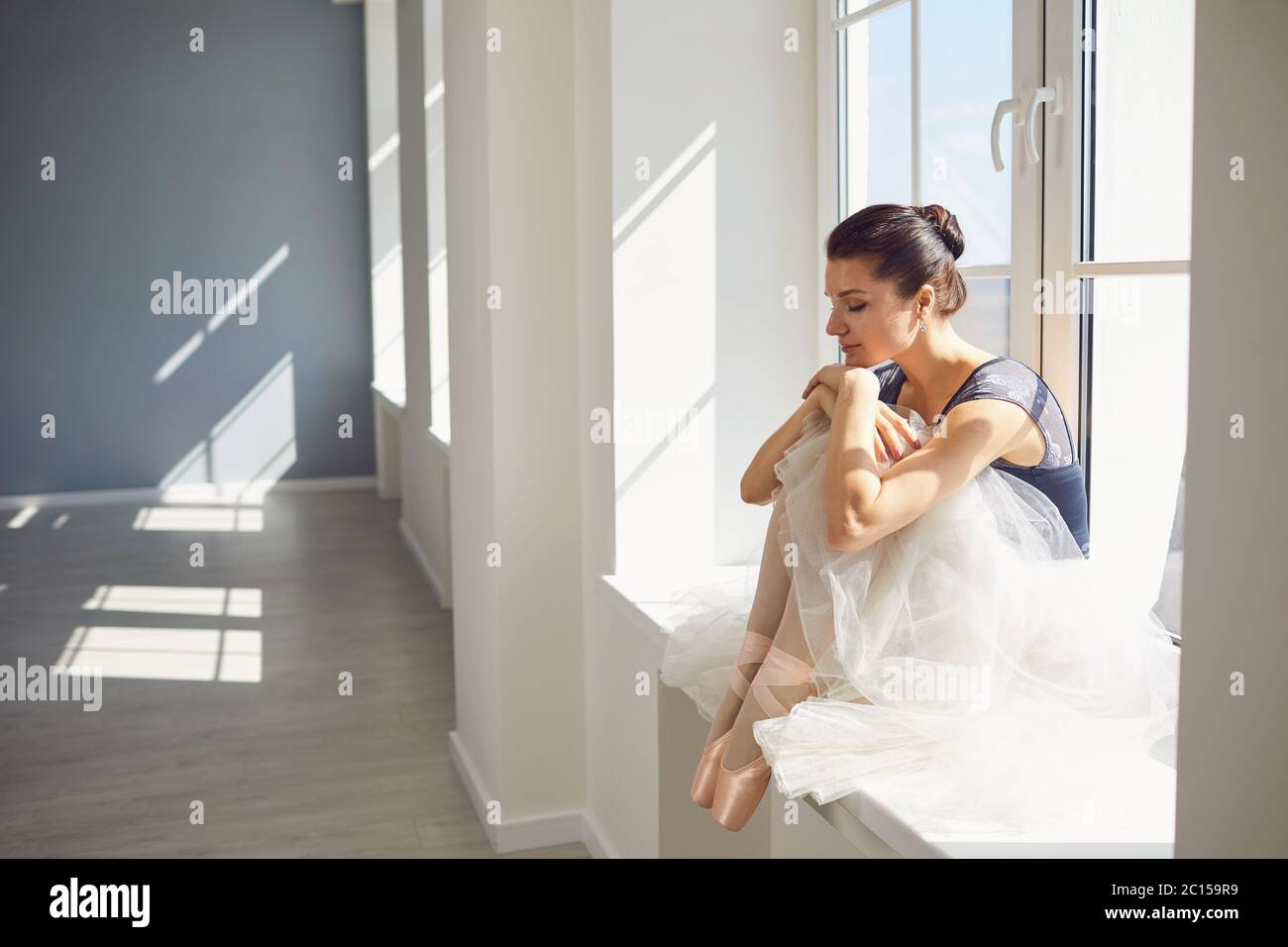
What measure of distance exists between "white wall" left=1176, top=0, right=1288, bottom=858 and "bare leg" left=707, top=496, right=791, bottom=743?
2.37ft

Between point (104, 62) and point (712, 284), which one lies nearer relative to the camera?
point (712, 284)

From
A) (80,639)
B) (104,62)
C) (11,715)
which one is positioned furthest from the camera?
(104,62)

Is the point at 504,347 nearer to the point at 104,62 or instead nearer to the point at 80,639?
the point at 80,639

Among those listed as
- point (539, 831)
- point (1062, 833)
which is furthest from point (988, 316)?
point (539, 831)

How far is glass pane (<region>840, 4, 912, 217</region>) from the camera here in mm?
2385

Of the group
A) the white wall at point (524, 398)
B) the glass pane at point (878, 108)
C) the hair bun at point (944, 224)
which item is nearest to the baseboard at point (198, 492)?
the white wall at point (524, 398)

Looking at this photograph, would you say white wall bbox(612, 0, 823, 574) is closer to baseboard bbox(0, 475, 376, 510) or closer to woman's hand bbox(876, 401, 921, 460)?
woman's hand bbox(876, 401, 921, 460)

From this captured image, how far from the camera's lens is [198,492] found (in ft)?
27.3

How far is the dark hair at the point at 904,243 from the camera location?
1812 millimetres

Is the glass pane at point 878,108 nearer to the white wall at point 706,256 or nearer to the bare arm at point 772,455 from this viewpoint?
the white wall at point 706,256

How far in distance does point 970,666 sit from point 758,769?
333 mm

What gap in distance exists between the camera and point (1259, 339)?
1.04 meters
